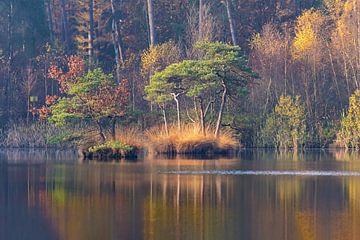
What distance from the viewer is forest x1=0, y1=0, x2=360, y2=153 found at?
131 feet

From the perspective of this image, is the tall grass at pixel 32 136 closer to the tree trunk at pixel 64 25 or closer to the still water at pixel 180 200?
the still water at pixel 180 200

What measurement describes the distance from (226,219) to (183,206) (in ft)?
7.10

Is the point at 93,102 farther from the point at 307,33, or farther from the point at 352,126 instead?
the point at 307,33

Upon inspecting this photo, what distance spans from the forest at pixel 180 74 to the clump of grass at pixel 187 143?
6cm

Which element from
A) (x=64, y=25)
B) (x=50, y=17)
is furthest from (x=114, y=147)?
(x=50, y=17)

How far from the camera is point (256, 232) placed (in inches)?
580

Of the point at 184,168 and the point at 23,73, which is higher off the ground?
the point at 23,73

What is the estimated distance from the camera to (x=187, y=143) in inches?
1511

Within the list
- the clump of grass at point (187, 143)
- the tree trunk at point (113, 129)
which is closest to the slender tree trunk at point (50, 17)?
the tree trunk at point (113, 129)

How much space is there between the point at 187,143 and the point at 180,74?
3.58 m

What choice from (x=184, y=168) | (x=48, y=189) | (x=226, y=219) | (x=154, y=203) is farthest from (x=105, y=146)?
(x=226, y=219)

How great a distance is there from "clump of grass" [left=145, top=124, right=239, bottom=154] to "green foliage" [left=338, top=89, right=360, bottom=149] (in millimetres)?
7760

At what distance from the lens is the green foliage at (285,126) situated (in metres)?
44.7

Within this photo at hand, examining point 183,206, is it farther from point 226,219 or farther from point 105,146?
point 105,146
